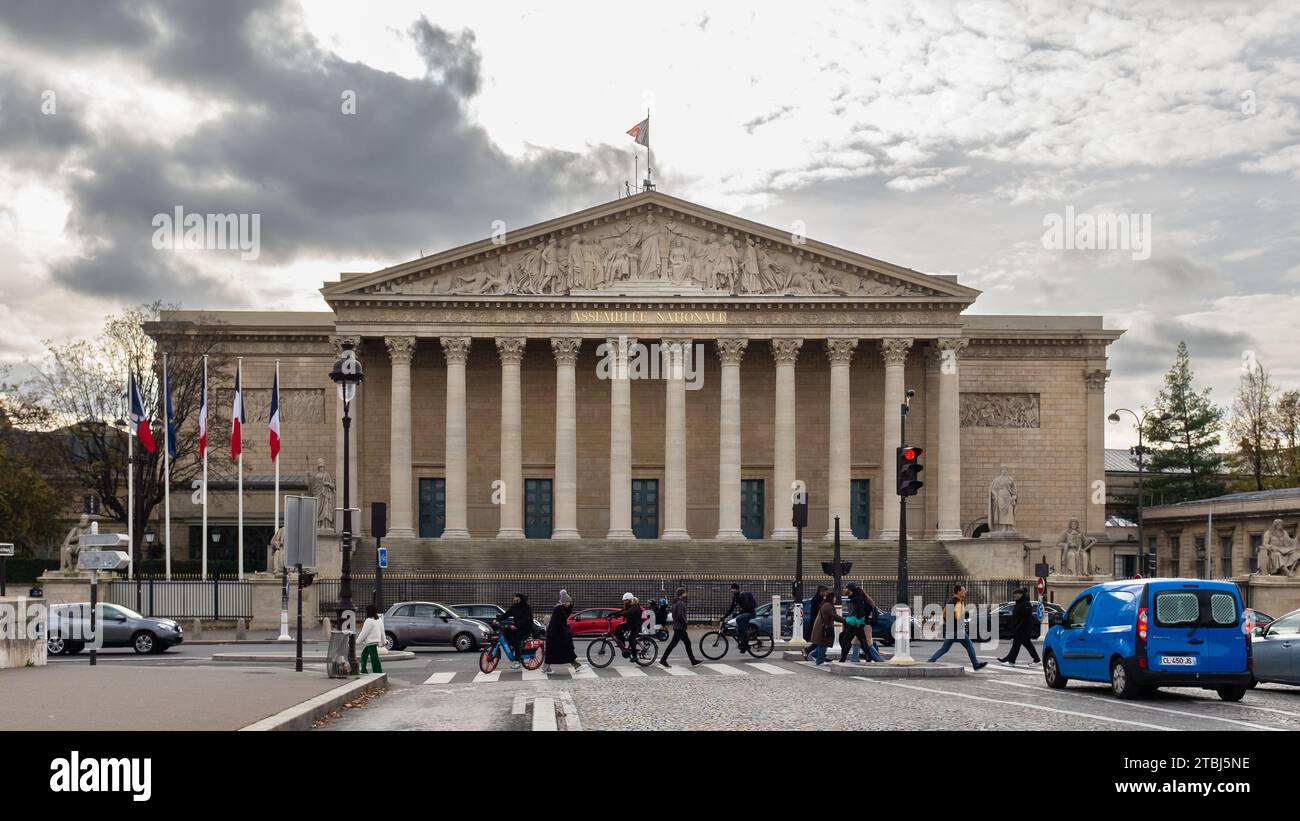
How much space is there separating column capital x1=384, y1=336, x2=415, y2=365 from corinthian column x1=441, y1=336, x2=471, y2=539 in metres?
1.45

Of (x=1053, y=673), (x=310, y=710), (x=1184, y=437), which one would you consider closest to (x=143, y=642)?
(x=310, y=710)

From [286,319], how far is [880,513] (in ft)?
99.1

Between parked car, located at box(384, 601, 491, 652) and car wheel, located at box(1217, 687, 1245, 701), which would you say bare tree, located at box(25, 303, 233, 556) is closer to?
parked car, located at box(384, 601, 491, 652)

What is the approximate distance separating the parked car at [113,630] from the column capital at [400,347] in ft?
86.0

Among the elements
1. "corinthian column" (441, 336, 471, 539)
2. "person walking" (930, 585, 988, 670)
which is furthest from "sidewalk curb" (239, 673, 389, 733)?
"corinthian column" (441, 336, 471, 539)

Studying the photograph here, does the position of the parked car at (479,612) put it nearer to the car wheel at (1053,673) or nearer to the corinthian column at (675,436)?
the corinthian column at (675,436)

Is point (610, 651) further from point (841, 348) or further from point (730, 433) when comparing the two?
point (841, 348)

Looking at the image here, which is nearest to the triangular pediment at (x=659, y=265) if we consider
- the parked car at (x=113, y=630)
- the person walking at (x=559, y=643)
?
the parked car at (x=113, y=630)

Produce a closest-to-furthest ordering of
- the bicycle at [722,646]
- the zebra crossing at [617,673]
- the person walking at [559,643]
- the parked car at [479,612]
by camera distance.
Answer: the zebra crossing at [617,673] → the person walking at [559,643] → the bicycle at [722,646] → the parked car at [479,612]

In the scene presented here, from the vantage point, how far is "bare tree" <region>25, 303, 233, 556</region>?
62.8 meters

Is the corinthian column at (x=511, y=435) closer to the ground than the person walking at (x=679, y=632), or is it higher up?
higher up

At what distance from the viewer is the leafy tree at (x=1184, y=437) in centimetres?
8898
